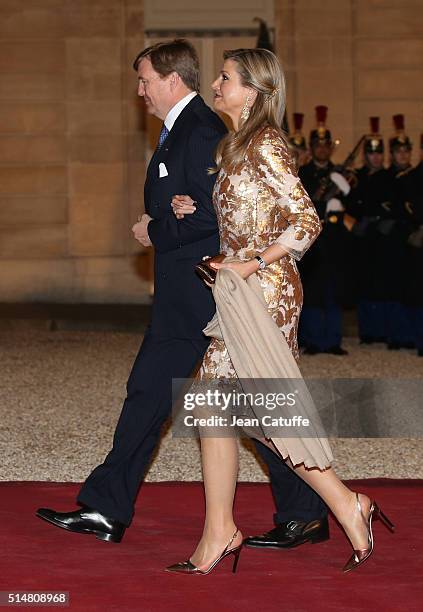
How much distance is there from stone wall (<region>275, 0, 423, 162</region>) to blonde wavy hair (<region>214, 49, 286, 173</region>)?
11857 millimetres

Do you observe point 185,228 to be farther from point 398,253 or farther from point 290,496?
point 398,253

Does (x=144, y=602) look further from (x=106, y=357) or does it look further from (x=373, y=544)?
(x=106, y=357)

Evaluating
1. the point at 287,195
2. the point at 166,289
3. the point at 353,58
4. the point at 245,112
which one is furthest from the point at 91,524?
the point at 353,58

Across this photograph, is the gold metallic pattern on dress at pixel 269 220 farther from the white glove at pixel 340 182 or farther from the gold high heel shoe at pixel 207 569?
the white glove at pixel 340 182

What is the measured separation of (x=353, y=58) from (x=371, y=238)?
4249 millimetres

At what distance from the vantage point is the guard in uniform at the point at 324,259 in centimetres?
1234

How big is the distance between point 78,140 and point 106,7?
4.87ft

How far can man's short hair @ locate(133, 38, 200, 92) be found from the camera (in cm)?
530

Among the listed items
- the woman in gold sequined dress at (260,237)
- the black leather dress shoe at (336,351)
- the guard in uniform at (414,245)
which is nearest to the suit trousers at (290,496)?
the woman in gold sequined dress at (260,237)

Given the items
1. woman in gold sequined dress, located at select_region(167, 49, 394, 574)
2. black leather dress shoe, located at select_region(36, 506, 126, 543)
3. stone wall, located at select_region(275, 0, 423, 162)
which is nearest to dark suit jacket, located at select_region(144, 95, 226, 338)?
woman in gold sequined dress, located at select_region(167, 49, 394, 574)

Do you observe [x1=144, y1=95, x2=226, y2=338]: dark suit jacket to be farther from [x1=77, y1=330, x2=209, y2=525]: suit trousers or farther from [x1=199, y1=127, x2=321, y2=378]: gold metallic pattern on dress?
[x1=199, y1=127, x2=321, y2=378]: gold metallic pattern on dress

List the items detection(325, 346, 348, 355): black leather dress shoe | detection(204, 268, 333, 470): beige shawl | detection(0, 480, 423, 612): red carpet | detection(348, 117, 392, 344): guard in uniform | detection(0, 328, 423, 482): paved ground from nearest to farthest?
detection(0, 480, 423, 612): red carpet → detection(204, 268, 333, 470): beige shawl → detection(0, 328, 423, 482): paved ground → detection(325, 346, 348, 355): black leather dress shoe → detection(348, 117, 392, 344): guard in uniform

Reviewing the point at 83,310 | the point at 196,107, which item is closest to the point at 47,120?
the point at 83,310

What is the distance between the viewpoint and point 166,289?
5316 mm
